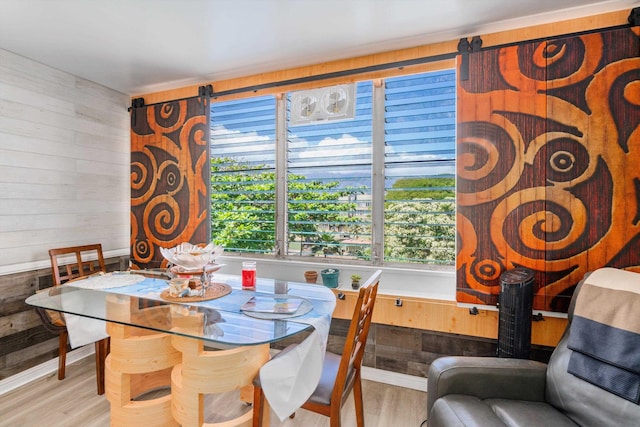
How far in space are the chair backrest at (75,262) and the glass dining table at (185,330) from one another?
468 millimetres

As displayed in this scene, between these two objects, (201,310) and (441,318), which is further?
(441,318)

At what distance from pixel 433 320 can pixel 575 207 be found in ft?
3.76

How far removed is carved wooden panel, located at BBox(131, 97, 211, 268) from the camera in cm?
313

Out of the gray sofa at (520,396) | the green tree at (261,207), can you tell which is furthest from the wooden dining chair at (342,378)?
the green tree at (261,207)

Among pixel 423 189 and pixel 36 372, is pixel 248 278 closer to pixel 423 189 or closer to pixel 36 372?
pixel 423 189

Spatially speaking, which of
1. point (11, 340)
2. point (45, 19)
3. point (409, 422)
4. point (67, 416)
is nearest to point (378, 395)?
point (409, 422)

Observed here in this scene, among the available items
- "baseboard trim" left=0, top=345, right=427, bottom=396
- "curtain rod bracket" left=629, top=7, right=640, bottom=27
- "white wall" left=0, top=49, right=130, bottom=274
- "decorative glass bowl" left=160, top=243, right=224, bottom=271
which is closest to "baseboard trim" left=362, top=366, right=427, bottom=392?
"baseboard trim" left=0, top=345, right=427, bottom=396

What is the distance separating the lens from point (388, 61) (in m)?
2.55

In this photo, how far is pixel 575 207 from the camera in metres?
1.99

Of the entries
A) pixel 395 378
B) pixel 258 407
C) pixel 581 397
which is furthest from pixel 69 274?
pixel 581 397

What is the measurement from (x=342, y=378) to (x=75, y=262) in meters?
2.72

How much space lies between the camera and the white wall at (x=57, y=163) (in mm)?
2523

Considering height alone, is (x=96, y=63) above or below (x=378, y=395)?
above

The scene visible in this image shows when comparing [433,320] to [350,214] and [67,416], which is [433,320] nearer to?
[350,214]
